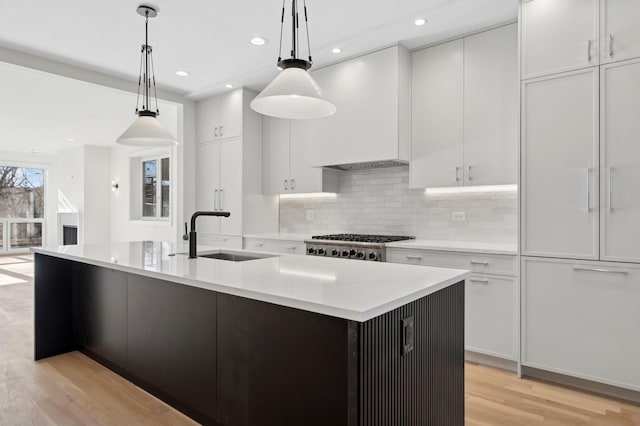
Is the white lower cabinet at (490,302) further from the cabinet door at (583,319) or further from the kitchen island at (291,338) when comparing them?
the kitchen island at (291,338)

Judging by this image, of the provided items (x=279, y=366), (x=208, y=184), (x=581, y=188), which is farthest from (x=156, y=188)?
(x=581, y=188)

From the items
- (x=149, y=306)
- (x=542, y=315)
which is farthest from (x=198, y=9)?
(x=542, y=315)

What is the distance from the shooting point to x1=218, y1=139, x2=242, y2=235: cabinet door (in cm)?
471

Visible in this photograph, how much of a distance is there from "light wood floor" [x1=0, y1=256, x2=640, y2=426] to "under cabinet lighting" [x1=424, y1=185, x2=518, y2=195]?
1485 mm

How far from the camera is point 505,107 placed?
319 cm

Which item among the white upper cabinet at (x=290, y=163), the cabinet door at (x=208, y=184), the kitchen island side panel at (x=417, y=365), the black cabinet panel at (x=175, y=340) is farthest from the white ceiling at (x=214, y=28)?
the kitchen island side panel at (x=417, y=365)

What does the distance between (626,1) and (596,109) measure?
658 mm

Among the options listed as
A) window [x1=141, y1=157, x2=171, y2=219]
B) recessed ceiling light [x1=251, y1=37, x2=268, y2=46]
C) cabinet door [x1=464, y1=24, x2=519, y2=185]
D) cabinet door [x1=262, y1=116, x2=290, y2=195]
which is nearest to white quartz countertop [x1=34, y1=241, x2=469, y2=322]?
cabinet door [x1=464, y1=24, x2=519, y2=185]

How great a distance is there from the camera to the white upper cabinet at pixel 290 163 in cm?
436

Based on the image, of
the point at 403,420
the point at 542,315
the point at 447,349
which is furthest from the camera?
the point at 542,315

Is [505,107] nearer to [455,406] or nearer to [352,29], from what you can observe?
[352,29]

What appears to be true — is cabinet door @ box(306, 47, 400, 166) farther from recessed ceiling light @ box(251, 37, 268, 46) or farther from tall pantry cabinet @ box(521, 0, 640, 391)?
tall pantry cabinet @ box(521, 0, 640, 391)

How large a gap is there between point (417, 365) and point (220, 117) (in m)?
4.18

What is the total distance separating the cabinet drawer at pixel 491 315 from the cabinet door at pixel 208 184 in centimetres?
317
